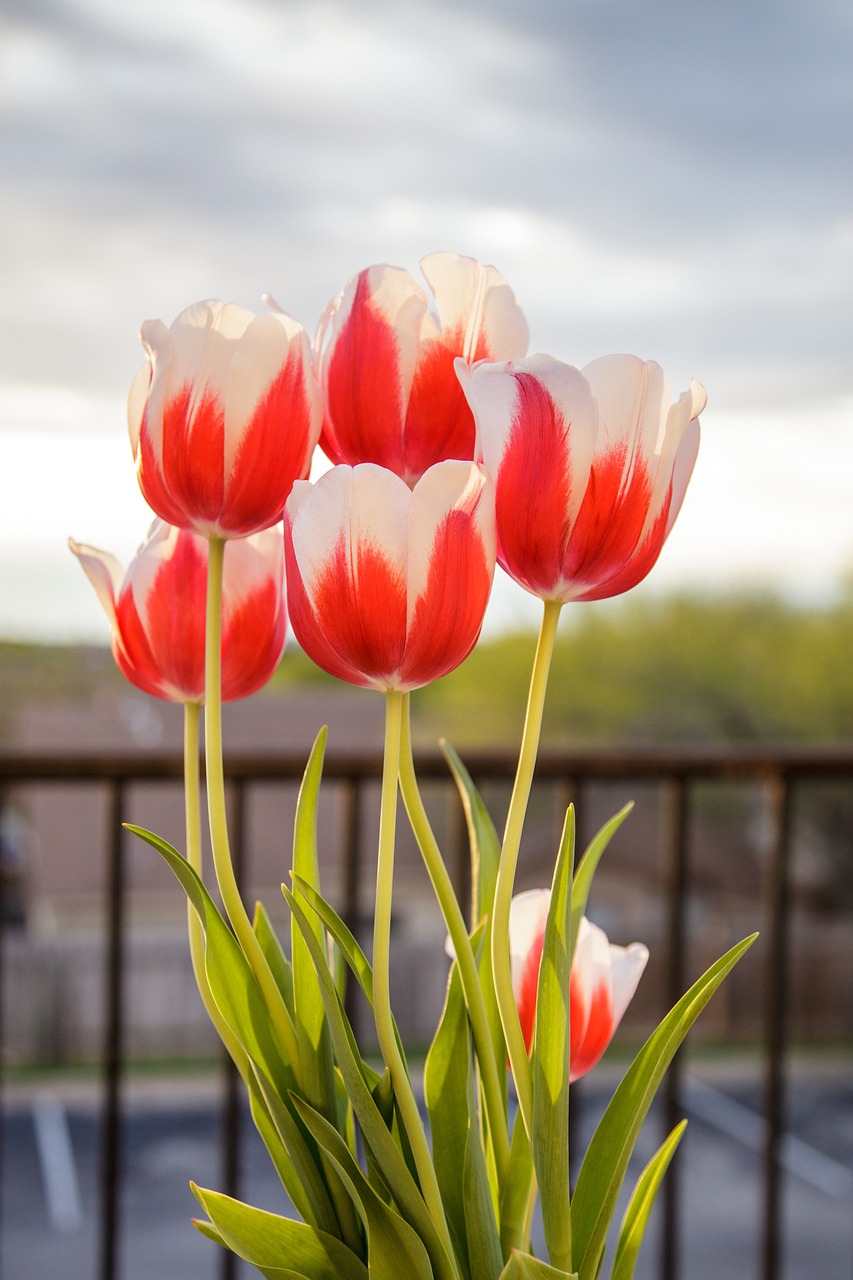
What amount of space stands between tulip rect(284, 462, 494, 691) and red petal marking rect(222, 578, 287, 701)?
3.5 inches

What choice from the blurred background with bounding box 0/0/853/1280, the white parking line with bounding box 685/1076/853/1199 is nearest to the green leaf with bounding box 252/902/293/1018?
the blurred background with bounding box 0/0/853/1280

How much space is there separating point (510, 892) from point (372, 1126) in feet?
0.25

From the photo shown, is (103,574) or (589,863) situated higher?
(103,574)

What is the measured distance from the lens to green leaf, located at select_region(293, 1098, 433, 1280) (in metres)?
0.34

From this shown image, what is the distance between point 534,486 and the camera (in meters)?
0.36

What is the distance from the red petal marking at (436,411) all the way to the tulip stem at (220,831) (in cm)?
7

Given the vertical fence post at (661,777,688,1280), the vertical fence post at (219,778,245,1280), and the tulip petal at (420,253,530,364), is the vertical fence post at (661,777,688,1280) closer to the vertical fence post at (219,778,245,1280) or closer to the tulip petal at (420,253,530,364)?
the vertical fence post at (219,778,245,1280)

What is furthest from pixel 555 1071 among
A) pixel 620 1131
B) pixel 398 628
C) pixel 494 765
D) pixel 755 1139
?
pixel 755 1139

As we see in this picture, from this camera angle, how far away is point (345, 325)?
394 millimetres

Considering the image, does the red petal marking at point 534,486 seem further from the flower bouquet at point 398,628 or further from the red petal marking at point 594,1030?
the red petal marking at point 594,1030

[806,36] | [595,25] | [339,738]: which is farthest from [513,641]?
[806,36]

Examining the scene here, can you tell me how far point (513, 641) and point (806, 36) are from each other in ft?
77.2

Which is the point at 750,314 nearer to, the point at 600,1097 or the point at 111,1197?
the point at 600,1097

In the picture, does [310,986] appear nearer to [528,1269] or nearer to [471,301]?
[528,1269]
